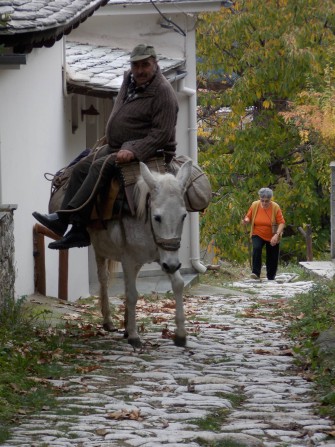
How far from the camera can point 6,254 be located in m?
11.3

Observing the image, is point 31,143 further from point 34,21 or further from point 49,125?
point 34,21

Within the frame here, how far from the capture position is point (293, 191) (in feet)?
93.6

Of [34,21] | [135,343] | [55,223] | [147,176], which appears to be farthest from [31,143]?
[135,343]

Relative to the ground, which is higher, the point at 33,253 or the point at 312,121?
the point at 312,121

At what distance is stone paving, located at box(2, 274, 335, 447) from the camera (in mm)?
7219

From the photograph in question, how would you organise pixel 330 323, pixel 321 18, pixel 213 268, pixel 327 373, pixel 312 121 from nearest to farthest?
pixel 327 373, pixel 330 323, pixel 213 268, pixel 312 121, pixel 321 18

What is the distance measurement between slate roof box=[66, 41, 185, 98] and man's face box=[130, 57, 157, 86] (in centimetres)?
447

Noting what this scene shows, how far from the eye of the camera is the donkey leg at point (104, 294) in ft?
40.1

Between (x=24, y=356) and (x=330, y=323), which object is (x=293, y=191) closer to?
(x=330, y=323)

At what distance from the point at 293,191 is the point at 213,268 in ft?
24.1

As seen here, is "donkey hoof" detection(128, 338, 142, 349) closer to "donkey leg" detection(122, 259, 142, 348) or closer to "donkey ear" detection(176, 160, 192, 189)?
"donkey leg" detection(122, 259, 142, 348)

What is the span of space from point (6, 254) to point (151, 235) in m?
1.52

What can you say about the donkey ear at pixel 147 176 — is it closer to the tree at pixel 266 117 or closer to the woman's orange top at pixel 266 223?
the woman's orange top at pixel 266 223

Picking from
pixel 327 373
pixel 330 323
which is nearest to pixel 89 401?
pixel 327 373
